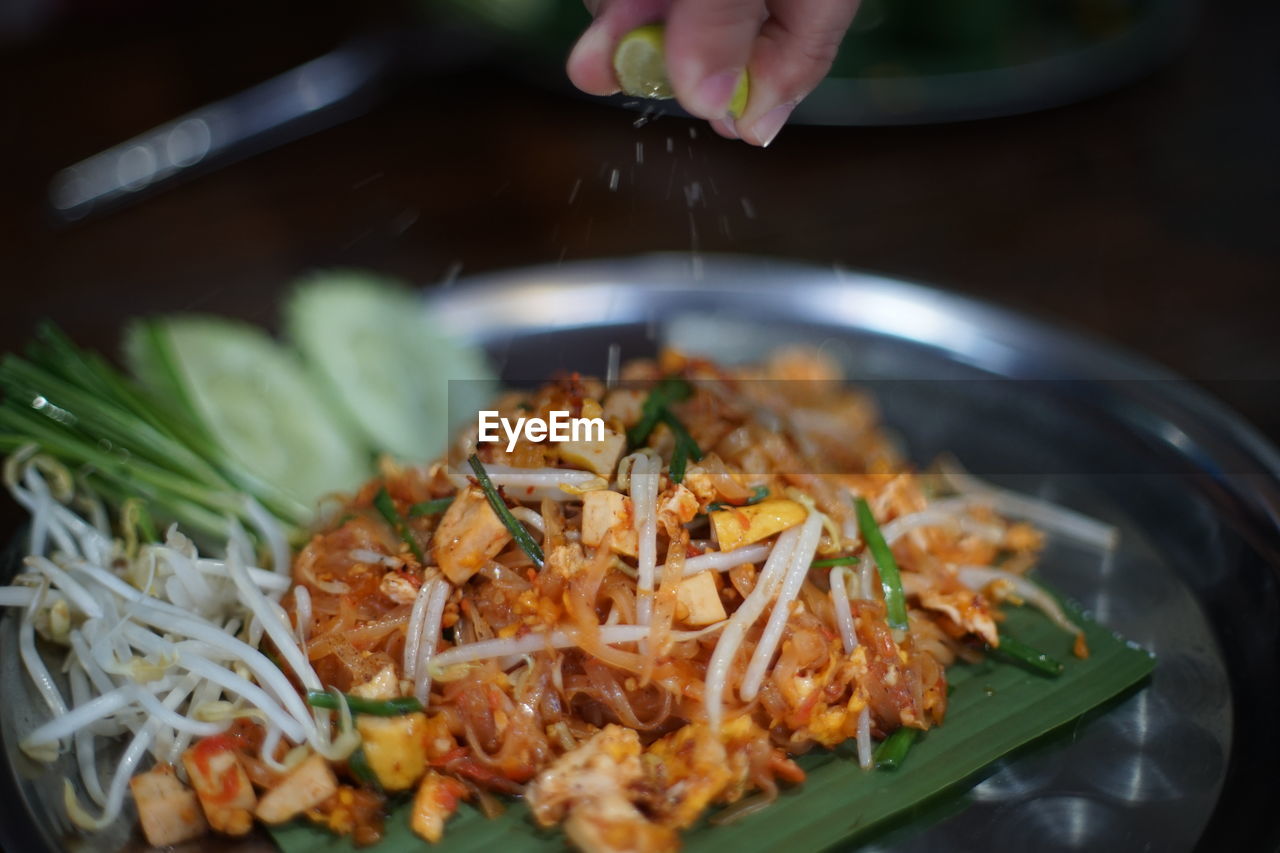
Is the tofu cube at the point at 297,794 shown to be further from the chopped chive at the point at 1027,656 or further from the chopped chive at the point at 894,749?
the chopped chive at the point at 1027,656

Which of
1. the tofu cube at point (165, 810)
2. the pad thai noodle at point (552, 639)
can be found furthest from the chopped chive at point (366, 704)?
the tofu cube at point (165, 810)

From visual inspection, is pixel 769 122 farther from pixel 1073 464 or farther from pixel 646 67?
pixel 1073 464

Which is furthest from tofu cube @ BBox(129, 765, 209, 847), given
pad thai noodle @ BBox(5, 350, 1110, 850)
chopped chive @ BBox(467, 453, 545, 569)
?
chopped chive @ BBox(467, 453, 545, 569)

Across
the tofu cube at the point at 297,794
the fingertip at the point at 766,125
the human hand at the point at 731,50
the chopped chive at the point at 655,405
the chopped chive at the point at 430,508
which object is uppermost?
the human hand at the point at 731,50

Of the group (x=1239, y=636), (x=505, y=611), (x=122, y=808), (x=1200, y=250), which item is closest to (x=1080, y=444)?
(x=1239, y=636)

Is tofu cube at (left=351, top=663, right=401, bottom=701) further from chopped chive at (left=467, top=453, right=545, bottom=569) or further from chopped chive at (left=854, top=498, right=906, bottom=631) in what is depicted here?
chopped chive at (left=854, top=498, right=906, bottom=631)
